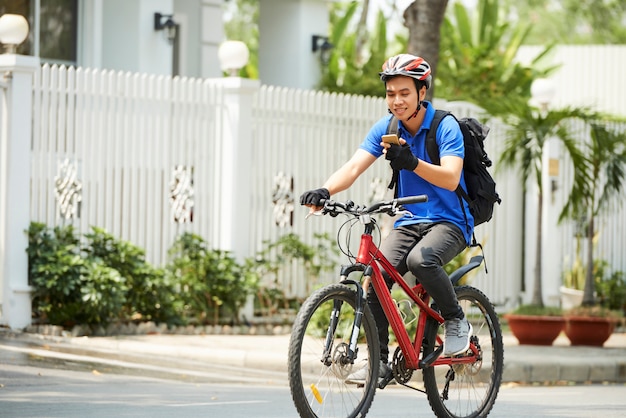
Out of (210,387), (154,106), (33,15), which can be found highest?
(33,15)

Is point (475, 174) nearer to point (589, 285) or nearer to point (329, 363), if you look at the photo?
point (329, 363)

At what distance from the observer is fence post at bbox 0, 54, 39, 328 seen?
37.7 feet

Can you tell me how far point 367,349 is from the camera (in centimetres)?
638

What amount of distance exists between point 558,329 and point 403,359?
5895 millimetres

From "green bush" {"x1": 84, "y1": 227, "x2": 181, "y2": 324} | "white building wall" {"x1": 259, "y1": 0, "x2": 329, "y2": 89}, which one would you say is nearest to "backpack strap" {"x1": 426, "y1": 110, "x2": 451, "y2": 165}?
"green bush" {"x1": 84, "y1": 227, "x2": 181, "y2": 324}

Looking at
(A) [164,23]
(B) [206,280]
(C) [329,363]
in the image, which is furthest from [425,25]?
(C) [329,363]

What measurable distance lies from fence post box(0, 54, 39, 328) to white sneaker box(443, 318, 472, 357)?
5.60 meters

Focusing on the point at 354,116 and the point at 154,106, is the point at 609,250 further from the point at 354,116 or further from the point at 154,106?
the point at 154,106

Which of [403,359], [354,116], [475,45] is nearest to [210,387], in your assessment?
[403,359]

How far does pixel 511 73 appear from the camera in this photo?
75.0 ft

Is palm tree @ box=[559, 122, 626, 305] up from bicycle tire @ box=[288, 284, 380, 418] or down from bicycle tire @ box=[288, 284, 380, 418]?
up

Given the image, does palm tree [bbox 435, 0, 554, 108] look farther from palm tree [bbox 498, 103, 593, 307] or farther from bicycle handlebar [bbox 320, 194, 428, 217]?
bicycle handlebar [bbox 320, 194, 428, 217]

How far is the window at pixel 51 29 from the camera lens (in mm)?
16266

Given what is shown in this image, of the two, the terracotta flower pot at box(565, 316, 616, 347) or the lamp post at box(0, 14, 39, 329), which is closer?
the lamp post at box(0, 14, 39, 329)
